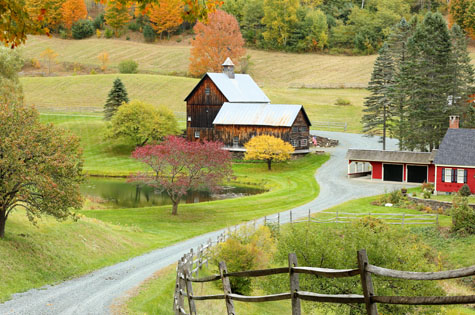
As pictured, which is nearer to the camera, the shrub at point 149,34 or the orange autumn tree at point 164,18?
the orange autumn tree at point 164,18

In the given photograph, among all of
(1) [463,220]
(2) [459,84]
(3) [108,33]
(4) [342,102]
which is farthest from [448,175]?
(3) [108,33]

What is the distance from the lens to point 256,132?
2635 inches

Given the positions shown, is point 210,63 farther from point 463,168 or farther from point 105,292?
point 105,292

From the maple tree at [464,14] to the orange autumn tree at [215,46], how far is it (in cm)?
4140

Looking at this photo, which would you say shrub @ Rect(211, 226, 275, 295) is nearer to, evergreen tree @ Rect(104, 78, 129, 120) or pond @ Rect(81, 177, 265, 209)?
pond @ Rect(81, 177, 265, 209)

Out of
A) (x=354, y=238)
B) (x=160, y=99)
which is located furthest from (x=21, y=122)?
(x=160, y=99)

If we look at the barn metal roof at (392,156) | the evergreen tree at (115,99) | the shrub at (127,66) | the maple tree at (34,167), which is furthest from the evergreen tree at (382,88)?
the shrub at (127,66)

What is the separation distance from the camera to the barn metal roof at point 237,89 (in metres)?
72.6

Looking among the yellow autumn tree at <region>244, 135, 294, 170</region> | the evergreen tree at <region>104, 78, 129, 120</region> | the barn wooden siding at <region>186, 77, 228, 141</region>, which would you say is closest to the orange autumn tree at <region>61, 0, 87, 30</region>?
the evergreen tree at <region>104, 78, 129, 120</region>

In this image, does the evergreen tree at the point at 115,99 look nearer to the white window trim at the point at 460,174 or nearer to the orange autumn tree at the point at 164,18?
the white window trim at the point at 460,174

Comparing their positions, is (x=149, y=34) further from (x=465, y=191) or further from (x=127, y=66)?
(x=465, y=191)

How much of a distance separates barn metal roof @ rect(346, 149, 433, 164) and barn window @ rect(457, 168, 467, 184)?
407cm

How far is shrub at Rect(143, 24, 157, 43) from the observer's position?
5288 inches

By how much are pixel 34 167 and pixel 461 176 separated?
32.1 meters
